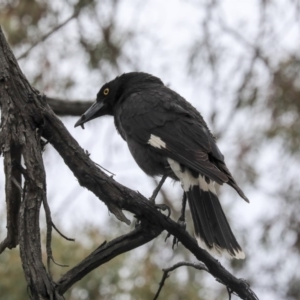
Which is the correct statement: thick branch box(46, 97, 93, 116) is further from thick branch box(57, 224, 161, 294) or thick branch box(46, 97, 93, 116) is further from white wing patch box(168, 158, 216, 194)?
thick branch box(57, 224, 161, 294)

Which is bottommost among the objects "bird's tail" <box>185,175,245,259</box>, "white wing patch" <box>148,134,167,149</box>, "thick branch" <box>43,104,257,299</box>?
"thick branch" <box>43,104,257,299</box>

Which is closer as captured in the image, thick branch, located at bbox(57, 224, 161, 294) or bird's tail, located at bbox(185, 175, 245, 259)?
thick branch, located at bbox(57, 224, 161, 294)

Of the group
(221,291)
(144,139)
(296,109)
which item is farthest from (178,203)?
(144,139)

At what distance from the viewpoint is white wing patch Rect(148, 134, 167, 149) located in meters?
3.36

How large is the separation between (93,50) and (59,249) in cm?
242

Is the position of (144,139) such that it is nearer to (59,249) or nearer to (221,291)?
(59,249)

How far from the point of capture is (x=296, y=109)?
6961 mm

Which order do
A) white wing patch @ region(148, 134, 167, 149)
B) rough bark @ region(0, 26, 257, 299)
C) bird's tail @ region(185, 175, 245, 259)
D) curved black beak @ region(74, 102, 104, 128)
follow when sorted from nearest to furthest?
rough bark @ region(0, 26, 257, 299) < bird's tail @ region(185, 175, 245, 259) < white wing patch @ region(148, 134, 167, 149) < curved black beak @ region(74, 102, 104, 128)

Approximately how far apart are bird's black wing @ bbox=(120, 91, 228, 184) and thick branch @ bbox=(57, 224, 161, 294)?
0.48 metres

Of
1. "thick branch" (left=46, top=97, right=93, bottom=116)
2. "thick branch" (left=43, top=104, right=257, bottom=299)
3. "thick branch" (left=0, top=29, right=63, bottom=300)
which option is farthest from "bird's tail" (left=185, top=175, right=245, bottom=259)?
"thick branch" (left=46, top=97, right=93, bottom=116)

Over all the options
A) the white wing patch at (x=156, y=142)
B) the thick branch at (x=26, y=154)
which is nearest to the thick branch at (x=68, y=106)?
the white wing patch at (x=156, y=142)

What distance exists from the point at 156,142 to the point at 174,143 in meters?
0.11

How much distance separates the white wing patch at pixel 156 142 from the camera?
336 cm

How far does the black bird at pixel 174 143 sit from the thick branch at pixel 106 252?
0.32 m
